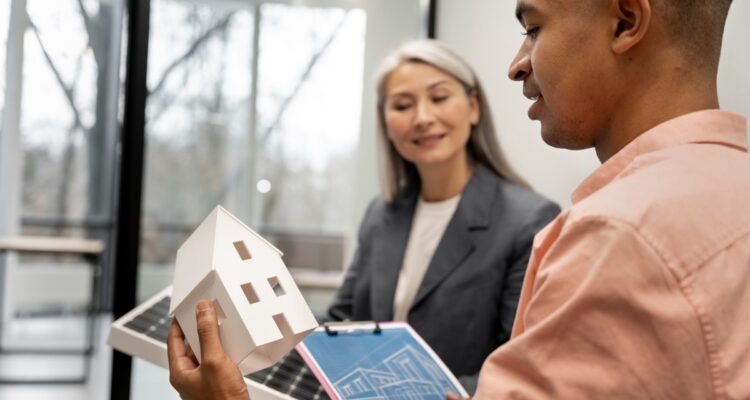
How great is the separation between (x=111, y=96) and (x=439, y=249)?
4.26 metres

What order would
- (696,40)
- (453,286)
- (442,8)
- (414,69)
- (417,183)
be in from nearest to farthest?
1. (696,40)
2. (453,286)
3. (414,69)
4. (417,183)
5. (442,8)

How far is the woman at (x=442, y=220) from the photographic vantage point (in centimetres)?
195

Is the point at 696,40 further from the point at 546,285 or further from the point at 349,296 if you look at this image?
the point at 349,296

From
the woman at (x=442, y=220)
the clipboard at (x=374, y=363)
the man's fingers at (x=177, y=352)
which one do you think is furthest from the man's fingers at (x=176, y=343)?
the woman at (x=442, y=220)

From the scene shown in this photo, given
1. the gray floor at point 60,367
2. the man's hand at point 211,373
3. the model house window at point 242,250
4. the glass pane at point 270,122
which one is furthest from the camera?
the glass pane at point 270,122

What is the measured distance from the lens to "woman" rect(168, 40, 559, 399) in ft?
6.38

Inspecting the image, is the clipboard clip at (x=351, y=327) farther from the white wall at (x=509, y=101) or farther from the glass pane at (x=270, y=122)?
the glass pane at (x=270, y=122)

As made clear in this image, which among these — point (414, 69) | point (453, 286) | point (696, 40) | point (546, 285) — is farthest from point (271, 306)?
point (414, 69)

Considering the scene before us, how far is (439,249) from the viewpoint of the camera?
2.05m

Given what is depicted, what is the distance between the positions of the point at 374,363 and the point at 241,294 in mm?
353

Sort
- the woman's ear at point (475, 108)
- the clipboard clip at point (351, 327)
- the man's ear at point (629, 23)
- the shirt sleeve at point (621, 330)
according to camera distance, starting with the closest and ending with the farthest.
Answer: the shirt sleeve at point (621, 330) < the man's ear at point (629, 23) < the clipboard clip at point (351, 327) < the woman's ear at point (475, 108)

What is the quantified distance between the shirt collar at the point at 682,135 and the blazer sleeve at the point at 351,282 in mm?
1455

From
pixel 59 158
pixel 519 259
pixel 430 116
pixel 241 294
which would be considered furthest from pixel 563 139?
pixel 59 158

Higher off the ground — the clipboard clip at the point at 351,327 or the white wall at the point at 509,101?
the white wall at the point at 509,101
